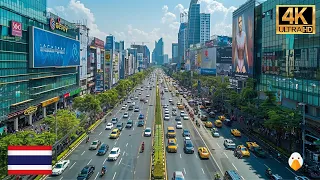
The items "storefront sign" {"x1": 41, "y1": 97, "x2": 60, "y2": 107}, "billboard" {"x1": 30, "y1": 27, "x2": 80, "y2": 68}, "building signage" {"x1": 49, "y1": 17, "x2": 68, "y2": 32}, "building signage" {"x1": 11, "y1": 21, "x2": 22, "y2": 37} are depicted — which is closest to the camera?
"building signage" {"x1": 11, "y1": 21, "x2": 22, "y2": 37}

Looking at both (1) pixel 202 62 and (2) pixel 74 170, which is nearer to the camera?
(2) pixel 74 170

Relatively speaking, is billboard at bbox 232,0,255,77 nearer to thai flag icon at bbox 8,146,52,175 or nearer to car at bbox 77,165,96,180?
car at bbox 77,165,96,180

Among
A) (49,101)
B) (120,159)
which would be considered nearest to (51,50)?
(49,101)

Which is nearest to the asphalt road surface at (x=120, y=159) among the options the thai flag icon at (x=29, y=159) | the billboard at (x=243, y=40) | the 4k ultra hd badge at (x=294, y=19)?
the thai flag icon at (x=29, y=159)

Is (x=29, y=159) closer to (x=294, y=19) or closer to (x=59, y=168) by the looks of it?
(x=294, y=19)

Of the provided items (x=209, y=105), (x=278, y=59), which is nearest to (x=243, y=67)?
(x=209, y=105)

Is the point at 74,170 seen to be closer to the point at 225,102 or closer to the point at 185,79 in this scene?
the point at 225,102

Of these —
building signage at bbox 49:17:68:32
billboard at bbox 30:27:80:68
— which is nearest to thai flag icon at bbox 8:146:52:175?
billboard at bbox 30:27:80:68
